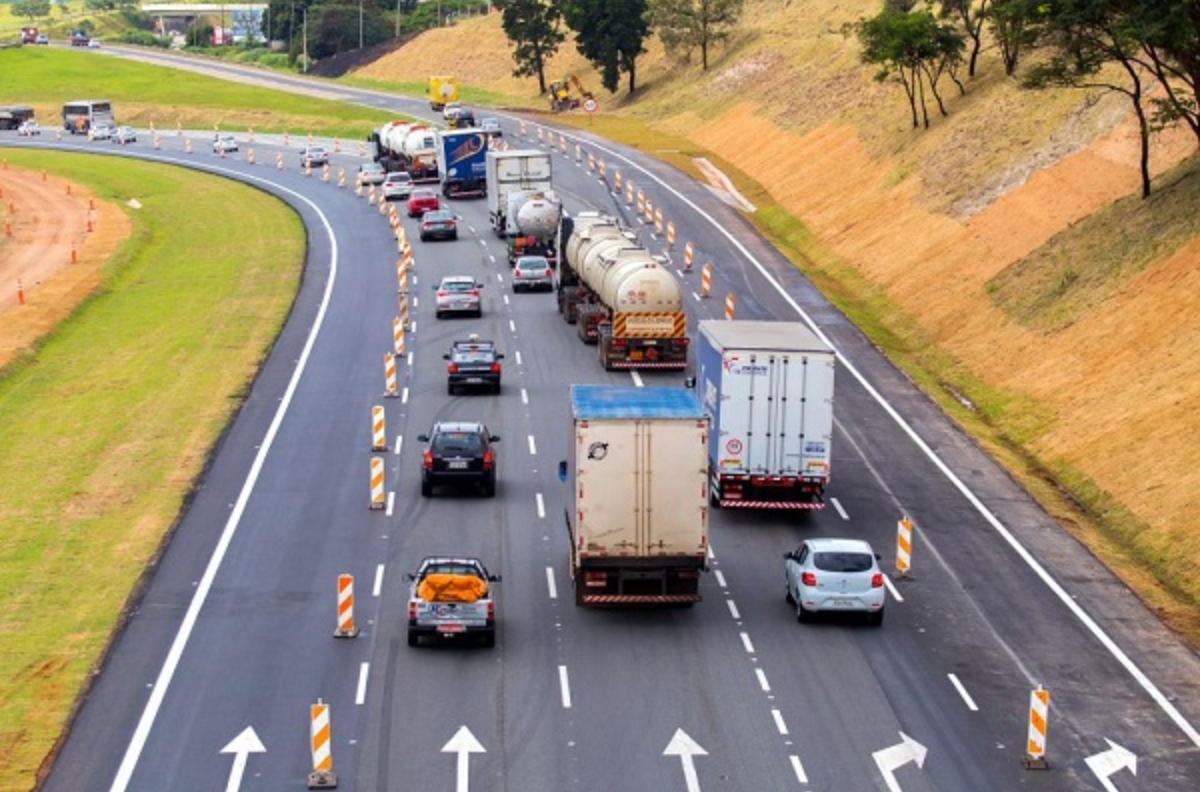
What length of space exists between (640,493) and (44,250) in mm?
67533

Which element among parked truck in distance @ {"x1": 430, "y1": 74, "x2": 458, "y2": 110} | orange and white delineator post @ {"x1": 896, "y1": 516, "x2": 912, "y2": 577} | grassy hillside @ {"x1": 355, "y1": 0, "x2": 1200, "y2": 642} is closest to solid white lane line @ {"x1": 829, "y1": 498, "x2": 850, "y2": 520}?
orange and white delineator post @ {"x1": 896, "y1": 516, "x2": 912, "y2": 577}

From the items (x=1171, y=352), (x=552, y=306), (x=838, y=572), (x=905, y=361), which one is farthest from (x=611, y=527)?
(x=552, y=306)

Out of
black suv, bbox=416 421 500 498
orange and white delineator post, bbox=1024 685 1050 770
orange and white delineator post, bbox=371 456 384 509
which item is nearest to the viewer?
orange and white delineator post, bbox=1024 685 1050 770

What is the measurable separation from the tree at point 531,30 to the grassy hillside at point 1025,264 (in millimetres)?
45761

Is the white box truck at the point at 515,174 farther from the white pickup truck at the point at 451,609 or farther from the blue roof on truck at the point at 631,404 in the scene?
the white pickup truck at the point at 451,609

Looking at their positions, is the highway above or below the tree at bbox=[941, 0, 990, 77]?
below

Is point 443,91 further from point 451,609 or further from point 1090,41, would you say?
point 451,609

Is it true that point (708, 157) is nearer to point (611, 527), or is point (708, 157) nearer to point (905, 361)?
point (905, 361)

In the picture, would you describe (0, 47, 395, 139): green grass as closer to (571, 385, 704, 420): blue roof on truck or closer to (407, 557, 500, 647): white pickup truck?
(571, 385, 704, 420): blue roof on truck

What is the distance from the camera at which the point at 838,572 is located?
38.2m

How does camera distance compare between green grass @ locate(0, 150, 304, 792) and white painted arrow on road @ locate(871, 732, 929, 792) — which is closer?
white painted arrow on road @ locate(871, 732, 929, 792)

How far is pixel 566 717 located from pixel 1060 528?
1770 centimetres

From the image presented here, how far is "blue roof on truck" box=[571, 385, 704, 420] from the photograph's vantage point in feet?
127

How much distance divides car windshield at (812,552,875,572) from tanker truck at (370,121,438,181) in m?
80.1
